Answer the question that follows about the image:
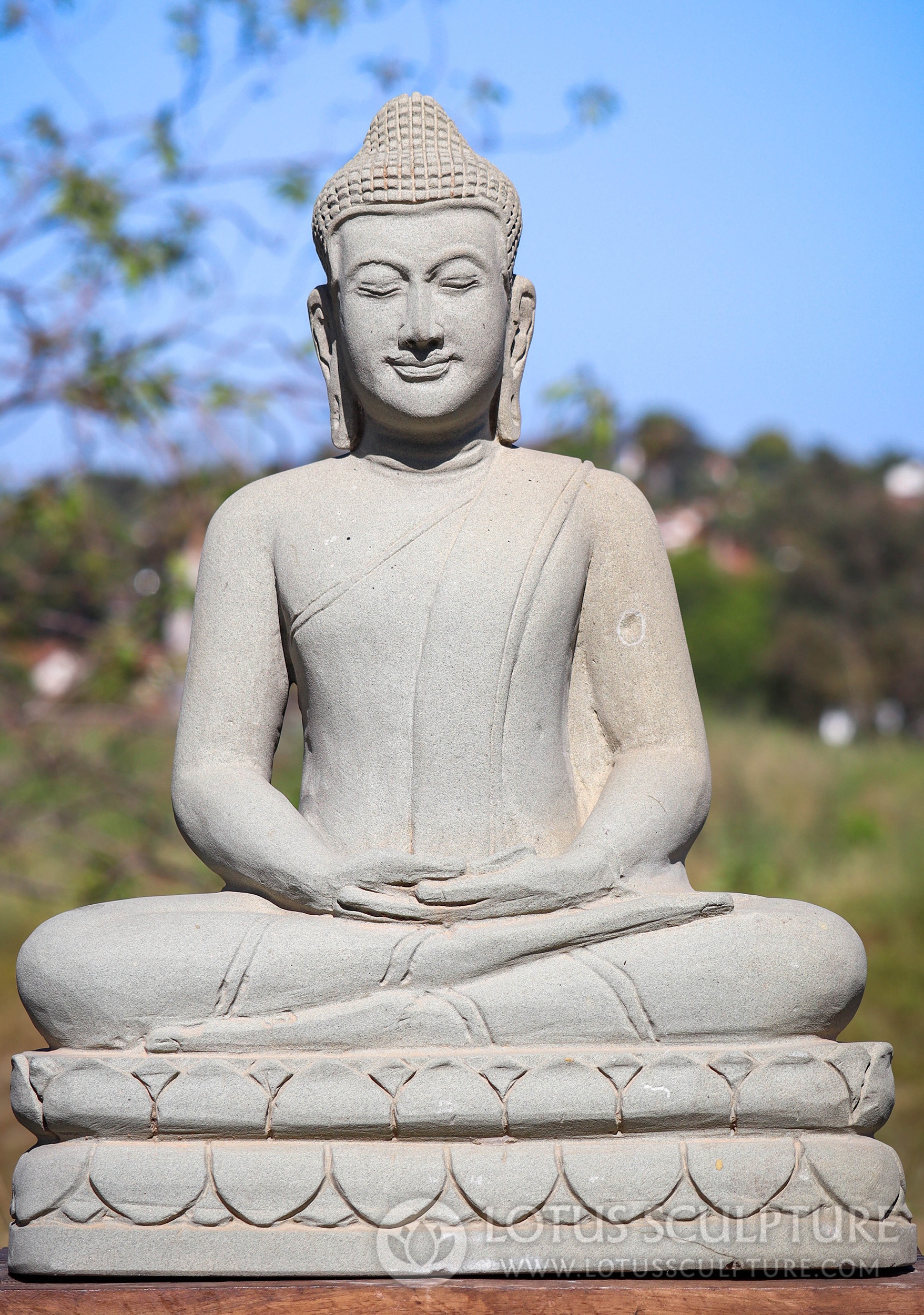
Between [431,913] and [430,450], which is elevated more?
[430,450]

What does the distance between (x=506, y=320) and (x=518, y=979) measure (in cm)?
178

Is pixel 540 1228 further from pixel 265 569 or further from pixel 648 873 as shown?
pixel 265 569

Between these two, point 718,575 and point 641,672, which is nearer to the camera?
point 641,672

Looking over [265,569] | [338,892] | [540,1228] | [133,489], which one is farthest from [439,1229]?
[133,489]

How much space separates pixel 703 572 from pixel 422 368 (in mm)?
24384

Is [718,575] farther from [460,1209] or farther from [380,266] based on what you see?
[460,1209]

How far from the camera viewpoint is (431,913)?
3.25m

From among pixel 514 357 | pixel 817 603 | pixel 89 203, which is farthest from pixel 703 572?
pixel 514 357

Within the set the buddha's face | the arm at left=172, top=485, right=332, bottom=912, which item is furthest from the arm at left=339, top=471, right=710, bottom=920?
the buddha's face

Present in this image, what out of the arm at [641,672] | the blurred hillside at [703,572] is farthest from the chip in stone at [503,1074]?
the blurred hillside at [703,572]

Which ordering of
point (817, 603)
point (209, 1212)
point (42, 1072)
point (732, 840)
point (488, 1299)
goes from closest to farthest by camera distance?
1. point (488, 1299)
2. point (209, 1212)
3. point (42, 1072)
4. point (732, 840)
5. point (817, 603)

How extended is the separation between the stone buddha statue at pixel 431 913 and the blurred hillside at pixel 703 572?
2159 millimetres

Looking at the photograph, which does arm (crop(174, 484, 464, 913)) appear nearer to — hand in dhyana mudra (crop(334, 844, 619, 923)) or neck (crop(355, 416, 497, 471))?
hand in dhyana mudra (crop(334, 844, 619, 923))

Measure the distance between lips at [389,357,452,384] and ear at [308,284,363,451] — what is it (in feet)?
0.88
